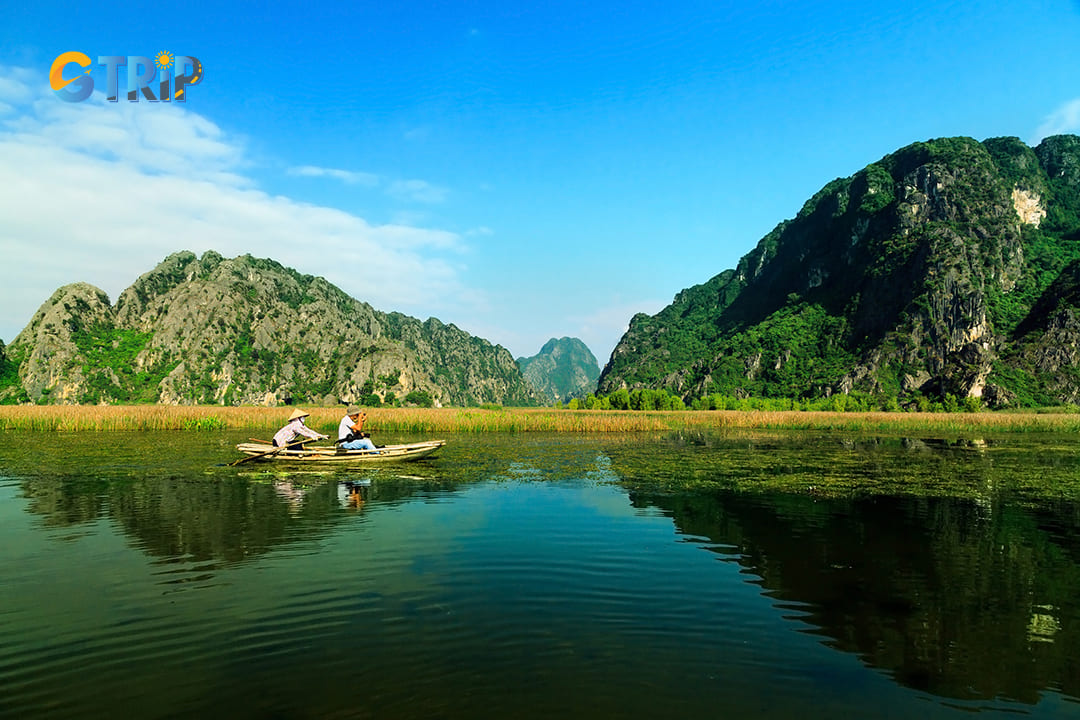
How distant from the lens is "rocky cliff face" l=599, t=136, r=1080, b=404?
376ft

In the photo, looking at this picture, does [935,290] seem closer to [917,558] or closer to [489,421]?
[489,421]

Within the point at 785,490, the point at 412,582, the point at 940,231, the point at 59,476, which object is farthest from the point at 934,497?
the point at 940,231

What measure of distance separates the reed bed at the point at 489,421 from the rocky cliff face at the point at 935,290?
60.6m

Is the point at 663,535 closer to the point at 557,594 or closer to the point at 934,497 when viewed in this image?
the point at 557,594

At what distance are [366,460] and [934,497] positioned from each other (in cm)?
2065

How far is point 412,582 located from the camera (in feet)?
31.6

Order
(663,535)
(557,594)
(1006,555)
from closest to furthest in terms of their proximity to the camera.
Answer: (557,594) → (1006,555) → (663,535)

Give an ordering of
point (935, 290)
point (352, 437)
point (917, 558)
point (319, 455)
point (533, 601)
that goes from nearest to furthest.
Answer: point (533, 601) → point (917, 558) → point (319, 455) → point (352, 437) → point (935, 290)

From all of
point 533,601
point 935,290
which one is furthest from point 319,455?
point 935,290

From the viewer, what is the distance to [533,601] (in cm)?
885

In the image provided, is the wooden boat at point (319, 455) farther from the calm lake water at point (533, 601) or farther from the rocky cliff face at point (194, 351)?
the rocky cliff face at point (194, 351)

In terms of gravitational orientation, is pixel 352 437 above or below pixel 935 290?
below

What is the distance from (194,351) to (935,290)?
186460 millimetres

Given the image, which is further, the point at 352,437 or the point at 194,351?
the point at 194,351
